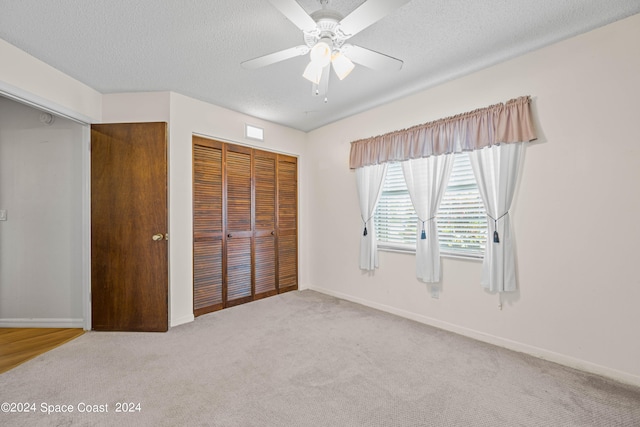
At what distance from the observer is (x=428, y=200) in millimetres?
2855

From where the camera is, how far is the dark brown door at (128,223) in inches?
109

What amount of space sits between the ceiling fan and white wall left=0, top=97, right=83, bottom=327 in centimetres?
259

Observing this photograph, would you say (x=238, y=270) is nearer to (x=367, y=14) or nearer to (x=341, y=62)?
(x=341, y=62)

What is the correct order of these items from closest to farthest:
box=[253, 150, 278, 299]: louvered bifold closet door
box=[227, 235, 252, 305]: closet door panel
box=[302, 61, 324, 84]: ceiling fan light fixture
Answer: box=[302, 61, 324, 84]: ceiling fan light fixture < box=[227, 235, 252, 305]: closet door panel < box=[253, 150, 278, 299]: louvered bifold closet door

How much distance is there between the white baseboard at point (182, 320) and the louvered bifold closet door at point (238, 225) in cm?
48

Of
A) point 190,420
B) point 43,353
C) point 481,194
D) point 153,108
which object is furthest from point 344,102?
point 43,353

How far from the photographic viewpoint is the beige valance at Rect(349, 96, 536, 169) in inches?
88.6

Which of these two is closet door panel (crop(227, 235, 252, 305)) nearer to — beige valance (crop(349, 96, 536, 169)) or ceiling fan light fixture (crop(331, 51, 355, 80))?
beige valance (crop(349, 96, 536, 169))

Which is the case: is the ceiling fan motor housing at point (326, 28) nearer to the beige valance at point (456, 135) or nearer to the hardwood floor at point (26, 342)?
the beige valance at point (456, 135)

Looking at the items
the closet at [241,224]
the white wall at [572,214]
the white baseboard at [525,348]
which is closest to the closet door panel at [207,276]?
the closet at [241,224]

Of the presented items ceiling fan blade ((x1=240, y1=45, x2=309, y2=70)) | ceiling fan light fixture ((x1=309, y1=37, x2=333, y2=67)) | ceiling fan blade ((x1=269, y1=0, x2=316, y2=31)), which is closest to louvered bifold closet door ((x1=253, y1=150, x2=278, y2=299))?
ceiling fan blade ((x1=240, y1=45, x2=309, y2=70))

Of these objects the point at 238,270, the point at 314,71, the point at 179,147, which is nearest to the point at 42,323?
the point at 238,270

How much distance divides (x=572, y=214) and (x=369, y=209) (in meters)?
1.89

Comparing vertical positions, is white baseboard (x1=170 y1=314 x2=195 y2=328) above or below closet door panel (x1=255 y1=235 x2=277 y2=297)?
below
